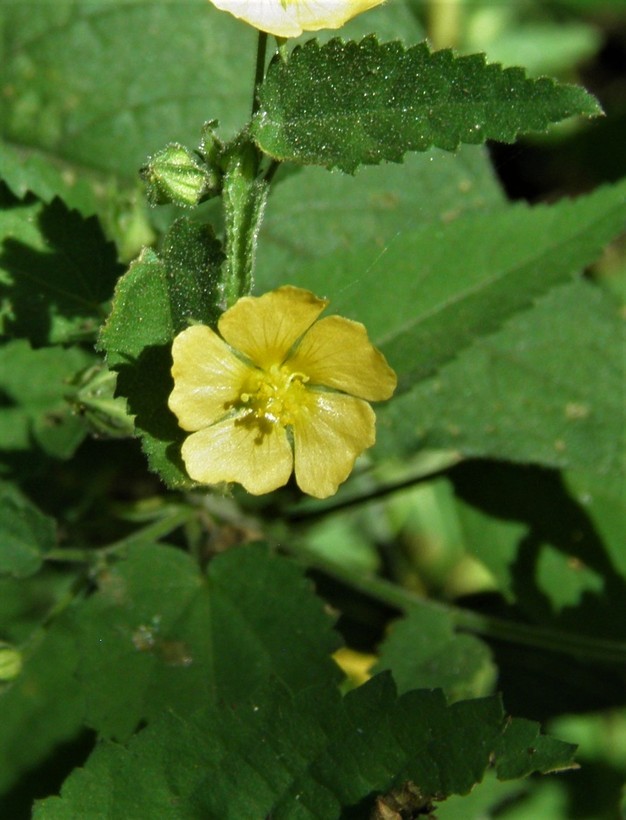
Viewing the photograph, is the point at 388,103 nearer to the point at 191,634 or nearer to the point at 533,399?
the point at 191,634

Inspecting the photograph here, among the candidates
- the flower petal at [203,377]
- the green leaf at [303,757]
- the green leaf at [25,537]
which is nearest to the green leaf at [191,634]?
the green leaf at [25,537]

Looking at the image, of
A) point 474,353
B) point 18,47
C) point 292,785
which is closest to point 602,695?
point 474,353

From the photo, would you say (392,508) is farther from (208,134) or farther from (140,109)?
(208,134)

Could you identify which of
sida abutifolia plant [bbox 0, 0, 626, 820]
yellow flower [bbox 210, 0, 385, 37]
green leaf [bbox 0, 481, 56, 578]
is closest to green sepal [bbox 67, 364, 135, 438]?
sida abutifolia plant [bbox 0, 0, 626, 820]

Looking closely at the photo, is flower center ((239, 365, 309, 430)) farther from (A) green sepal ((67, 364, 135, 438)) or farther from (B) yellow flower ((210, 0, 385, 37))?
(B) yellow flower ((210, 0, 385, 37))

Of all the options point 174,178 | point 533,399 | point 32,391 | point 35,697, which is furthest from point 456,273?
point 35,697

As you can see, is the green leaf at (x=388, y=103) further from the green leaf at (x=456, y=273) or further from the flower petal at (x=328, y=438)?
the green leaf at (x=456, y=273)
